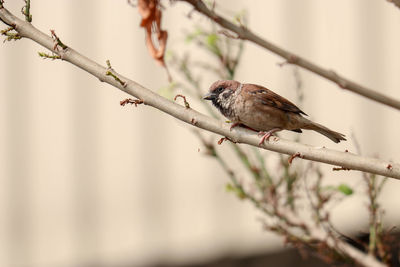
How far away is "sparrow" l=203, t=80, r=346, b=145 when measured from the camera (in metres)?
2.66

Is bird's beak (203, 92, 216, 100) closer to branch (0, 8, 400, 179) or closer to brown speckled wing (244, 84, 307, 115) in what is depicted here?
brown speckled wing (244, 84, 307, 115)

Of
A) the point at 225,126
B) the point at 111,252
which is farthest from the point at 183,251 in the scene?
the point at 225,126

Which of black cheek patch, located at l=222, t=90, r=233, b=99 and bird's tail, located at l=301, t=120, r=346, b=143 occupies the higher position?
black cheek patch, located at l=222, t=90, r=233, b=99

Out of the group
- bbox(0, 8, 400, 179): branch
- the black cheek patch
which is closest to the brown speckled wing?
the black cheek patch

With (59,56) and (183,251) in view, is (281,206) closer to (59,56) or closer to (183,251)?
(59,56)

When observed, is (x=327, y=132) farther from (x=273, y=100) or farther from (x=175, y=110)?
(x=175, y=110)

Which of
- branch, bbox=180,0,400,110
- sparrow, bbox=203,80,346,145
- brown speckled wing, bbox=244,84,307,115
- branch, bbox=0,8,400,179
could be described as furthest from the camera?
brown speckled wing, bbox=244,84,307,115

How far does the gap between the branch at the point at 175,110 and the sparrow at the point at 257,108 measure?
0.65 metres

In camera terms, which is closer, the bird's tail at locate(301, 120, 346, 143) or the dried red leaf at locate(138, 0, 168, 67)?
the dried red leaf at locate(138, 0, 168, 67)

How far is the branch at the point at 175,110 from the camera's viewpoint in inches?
71.0

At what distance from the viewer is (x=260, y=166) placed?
111 inches

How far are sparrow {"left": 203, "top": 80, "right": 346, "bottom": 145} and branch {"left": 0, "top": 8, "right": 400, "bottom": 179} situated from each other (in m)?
0.65

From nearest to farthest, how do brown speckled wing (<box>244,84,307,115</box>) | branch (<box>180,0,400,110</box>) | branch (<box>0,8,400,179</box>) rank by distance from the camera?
branch (<box>0,8,400,179</box>), branch (<box>180,0,400,110</box>), brown speckled wing (<box>244,84,307,115</box>)

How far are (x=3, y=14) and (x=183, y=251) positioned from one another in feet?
11.2
